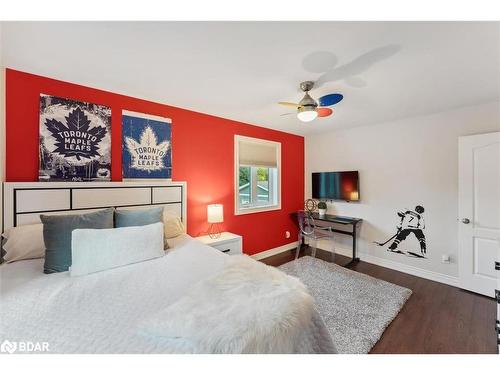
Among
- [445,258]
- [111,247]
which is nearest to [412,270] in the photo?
[445,258]

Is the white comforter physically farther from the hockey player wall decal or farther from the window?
the hockey player wall decal

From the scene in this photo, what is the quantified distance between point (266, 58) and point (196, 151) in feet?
5.46

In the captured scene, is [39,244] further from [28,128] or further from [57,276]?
[28,128]

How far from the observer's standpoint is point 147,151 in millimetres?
2557

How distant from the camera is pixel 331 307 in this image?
2.25 metres

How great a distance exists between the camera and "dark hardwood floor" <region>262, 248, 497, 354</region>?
1732mm

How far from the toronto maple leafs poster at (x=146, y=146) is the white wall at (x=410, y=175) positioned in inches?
116

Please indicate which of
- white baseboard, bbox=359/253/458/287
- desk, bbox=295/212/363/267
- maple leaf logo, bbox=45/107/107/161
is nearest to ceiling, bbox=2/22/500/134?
maple leaf logo, bbox=45/107/107/161

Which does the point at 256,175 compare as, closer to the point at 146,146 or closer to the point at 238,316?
the point at 146,146

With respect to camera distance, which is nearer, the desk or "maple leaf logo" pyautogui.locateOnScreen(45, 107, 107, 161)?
"maple leaf logo" pyautogui.locateOnScreen(45, 107, 107, 161)

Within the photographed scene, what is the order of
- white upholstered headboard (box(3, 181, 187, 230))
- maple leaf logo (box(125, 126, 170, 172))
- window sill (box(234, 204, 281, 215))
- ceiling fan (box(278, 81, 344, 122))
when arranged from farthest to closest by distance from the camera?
window sill (box(234, 204, 281, 215)) → maple leaf logo (box(125, 126, 170, 172)) → ceiling fan (box(278, 81, 344, 122)) → white upholstered headboard (box(3, 181, 187, 230))

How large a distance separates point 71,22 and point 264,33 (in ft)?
3.84

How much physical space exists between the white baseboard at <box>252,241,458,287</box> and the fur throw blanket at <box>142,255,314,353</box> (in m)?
2.52
